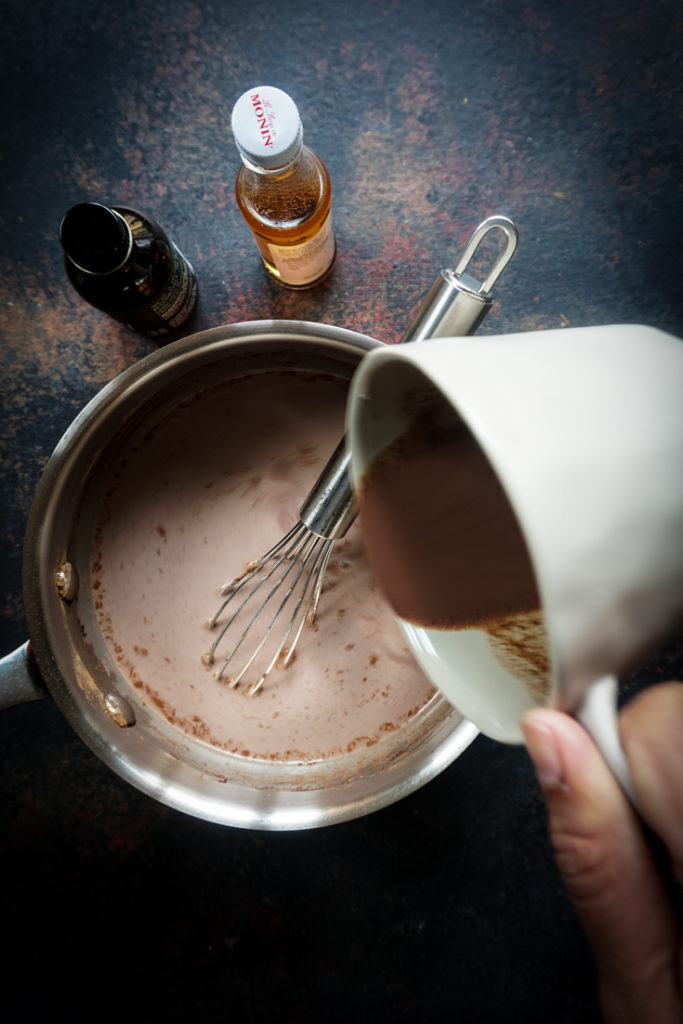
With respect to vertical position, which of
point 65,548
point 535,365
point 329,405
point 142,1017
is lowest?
point 142,1017

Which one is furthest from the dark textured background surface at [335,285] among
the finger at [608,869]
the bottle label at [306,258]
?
the finger at [608,869]

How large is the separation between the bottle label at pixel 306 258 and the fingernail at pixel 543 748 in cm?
44

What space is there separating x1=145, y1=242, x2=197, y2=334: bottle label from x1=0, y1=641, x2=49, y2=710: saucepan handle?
0.32m

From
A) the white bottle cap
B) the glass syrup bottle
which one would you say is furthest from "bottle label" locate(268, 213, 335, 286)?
the white bottle cap

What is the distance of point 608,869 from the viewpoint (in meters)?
0.32

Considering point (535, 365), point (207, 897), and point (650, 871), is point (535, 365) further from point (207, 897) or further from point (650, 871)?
point (207, 897)

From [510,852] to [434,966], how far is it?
152 mm

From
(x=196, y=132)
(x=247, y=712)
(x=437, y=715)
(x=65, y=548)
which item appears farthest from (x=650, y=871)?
(x=196, y=132)

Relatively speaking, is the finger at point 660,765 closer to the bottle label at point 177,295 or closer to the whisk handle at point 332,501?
the whisk handle at point 332,501

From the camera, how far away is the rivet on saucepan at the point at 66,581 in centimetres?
51

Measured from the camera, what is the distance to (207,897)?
0.65 meters

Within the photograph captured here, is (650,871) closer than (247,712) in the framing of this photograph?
Yes

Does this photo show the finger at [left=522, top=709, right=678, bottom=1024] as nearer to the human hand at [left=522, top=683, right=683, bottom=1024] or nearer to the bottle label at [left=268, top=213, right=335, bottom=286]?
the human hand at [left=522, top=683, right=683, bottom=1024]

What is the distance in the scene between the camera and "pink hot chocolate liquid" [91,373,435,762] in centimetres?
55
